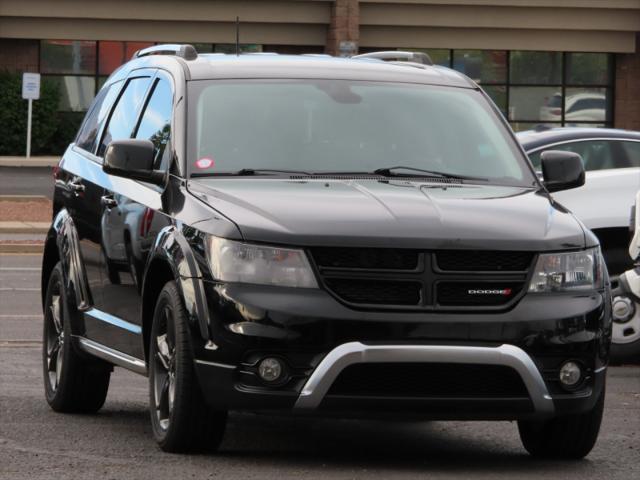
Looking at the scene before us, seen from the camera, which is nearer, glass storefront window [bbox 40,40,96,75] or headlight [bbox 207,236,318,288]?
headlight [bbox 207,236,318,288]

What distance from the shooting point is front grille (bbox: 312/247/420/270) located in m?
6.68

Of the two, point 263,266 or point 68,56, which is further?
point 68,56

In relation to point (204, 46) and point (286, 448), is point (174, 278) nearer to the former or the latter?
point (286, 448)

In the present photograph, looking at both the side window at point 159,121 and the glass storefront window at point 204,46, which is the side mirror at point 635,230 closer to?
the side window at point 159,121

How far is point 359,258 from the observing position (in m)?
6.68

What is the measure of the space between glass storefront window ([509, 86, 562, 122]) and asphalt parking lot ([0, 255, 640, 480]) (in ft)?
122

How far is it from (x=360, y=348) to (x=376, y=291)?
253 mm

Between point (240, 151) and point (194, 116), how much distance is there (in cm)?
27

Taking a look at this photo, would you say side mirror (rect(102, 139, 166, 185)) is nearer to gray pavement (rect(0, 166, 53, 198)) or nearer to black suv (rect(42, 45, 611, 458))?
black suv (rect(42, 45, 611, 458))

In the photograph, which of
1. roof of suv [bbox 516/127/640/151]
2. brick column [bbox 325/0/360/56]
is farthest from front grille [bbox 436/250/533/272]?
brick column [bbox 325/0/360/56]

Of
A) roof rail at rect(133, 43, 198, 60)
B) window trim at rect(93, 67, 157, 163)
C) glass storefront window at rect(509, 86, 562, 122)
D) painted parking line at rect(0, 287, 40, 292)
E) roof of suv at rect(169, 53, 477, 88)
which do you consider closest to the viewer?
roof of suv at rect(169, 53, 477, 88)

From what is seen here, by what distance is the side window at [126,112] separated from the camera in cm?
857

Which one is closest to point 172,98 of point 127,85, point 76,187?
point 127,85

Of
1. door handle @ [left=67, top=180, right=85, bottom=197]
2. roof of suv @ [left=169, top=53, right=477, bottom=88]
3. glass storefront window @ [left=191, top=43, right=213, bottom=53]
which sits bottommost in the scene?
door handle @ [left=67, top=180, right=85, bottom=197]
